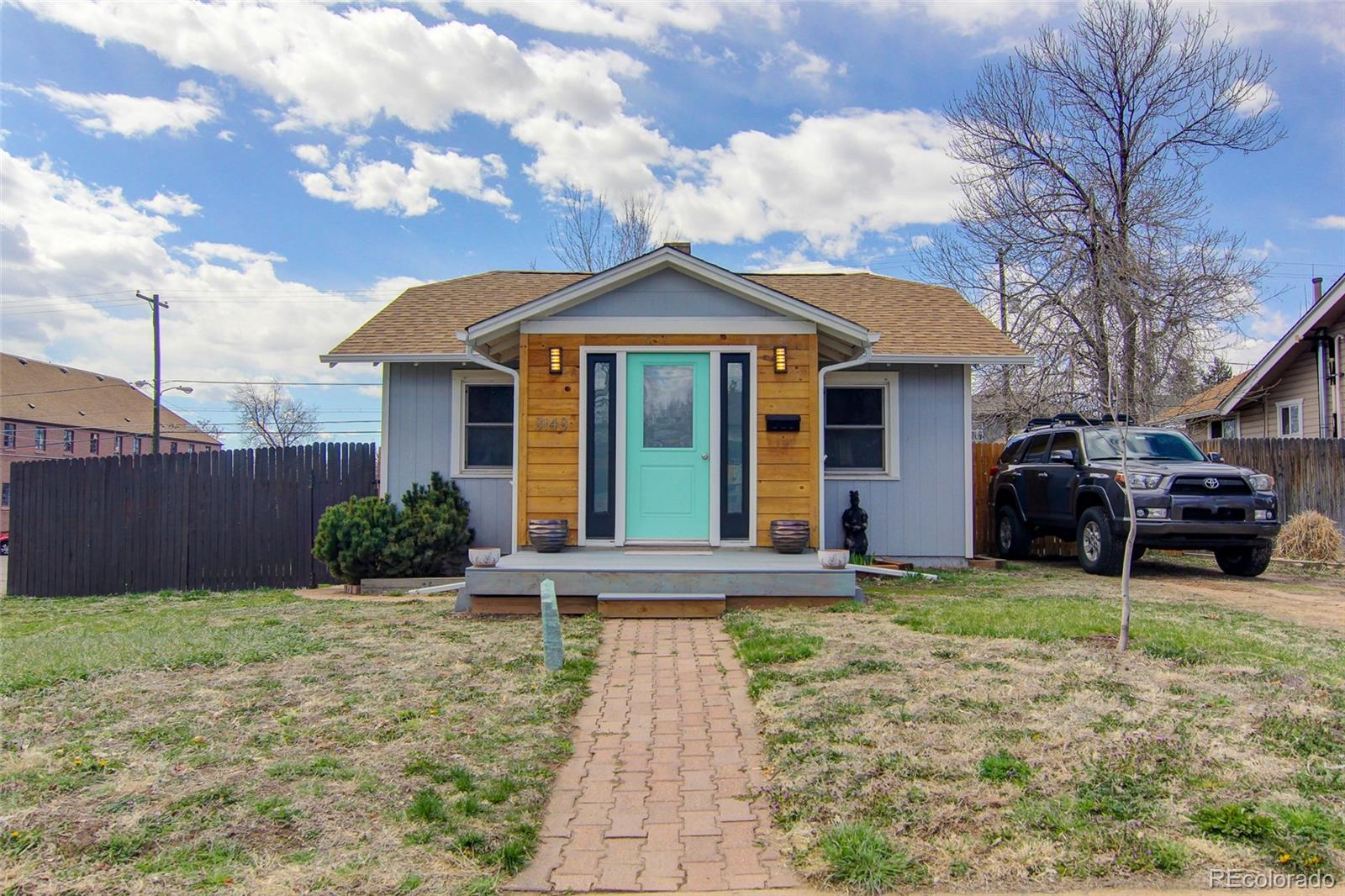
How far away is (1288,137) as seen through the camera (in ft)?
60.1

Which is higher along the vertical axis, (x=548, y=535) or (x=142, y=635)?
(x=548, y=535)

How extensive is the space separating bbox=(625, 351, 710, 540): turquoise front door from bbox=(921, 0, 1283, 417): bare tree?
1296 cm

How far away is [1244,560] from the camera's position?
1033 cm

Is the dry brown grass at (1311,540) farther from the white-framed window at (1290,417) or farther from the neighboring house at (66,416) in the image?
the neighboring house at (66,416)

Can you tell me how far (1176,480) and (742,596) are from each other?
17.6 feet

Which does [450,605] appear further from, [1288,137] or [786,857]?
[1288,137]

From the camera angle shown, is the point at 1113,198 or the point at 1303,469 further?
the point at 1113,198

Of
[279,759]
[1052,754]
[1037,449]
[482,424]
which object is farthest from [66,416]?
[1052,754]

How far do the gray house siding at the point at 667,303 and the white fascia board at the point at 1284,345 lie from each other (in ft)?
42.7

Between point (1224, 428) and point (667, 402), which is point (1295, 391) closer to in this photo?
point (1224, 428)

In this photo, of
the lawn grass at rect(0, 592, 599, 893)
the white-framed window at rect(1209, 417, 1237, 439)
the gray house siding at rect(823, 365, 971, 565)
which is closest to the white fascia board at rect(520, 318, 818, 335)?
the gray house siding at rect(823, 365, 971, 565)

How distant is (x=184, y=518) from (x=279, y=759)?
9.34m

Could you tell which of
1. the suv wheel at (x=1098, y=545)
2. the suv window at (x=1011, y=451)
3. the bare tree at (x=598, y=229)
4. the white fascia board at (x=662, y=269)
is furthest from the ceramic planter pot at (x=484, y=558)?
the bare tree at (x=598, y=229)

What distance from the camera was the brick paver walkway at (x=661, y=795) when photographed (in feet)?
8.98
